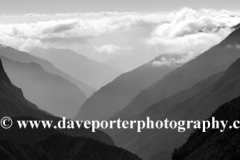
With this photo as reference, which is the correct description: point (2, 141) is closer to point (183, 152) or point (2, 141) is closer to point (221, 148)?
point (183, 152)

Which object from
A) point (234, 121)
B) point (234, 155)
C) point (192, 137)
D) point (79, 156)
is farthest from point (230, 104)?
point (79, 156)

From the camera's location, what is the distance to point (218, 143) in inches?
4368

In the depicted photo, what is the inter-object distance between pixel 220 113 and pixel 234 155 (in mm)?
53083

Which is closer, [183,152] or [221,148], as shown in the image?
[221,148]

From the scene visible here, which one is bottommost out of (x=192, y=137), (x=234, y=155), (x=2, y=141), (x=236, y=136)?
(x=234, y=155)

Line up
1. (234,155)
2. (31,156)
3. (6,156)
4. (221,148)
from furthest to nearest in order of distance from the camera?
(31,156) → (6,156) → (221,148) → (234,155)

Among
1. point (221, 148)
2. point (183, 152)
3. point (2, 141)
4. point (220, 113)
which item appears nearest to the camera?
point (221, 148)

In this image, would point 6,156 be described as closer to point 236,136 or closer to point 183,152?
point 183,152

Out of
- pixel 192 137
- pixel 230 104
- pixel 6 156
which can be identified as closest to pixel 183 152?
pixel 192 137

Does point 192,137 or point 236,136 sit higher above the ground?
point 192,137

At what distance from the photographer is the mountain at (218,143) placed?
327ft

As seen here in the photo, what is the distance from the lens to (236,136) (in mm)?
106188

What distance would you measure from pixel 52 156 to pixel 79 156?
482 inches

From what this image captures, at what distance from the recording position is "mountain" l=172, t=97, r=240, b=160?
99.8 metres
